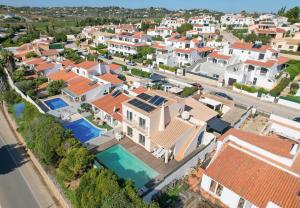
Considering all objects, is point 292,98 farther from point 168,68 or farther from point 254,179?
point 168,68

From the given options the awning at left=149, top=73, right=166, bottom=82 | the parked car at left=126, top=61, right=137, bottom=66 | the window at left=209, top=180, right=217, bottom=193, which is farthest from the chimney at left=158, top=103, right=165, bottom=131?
the parked car at left=126, top=61, right=137, bottom=66

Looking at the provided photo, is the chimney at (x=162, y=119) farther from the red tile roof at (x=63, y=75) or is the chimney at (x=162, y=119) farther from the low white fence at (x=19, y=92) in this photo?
the red tile roof at (x=63, y=75)

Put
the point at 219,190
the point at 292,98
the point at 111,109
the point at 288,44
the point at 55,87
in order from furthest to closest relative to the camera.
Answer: the point at 288,44, the point at 55,87, the point at 292,98, the point at 111,109, the point at 219,190

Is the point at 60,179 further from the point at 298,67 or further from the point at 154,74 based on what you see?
the point at 298,67

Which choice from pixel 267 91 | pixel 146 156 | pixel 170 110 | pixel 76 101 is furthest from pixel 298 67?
pixel 76 101

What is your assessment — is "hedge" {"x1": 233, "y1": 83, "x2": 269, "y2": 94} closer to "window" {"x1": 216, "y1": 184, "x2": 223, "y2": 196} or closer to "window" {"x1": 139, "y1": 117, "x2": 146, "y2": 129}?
"window" {"x1": 139, "y1": 117, "x2": 146, "y2": 129}

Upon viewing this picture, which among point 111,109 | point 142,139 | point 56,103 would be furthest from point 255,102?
point 56,103
